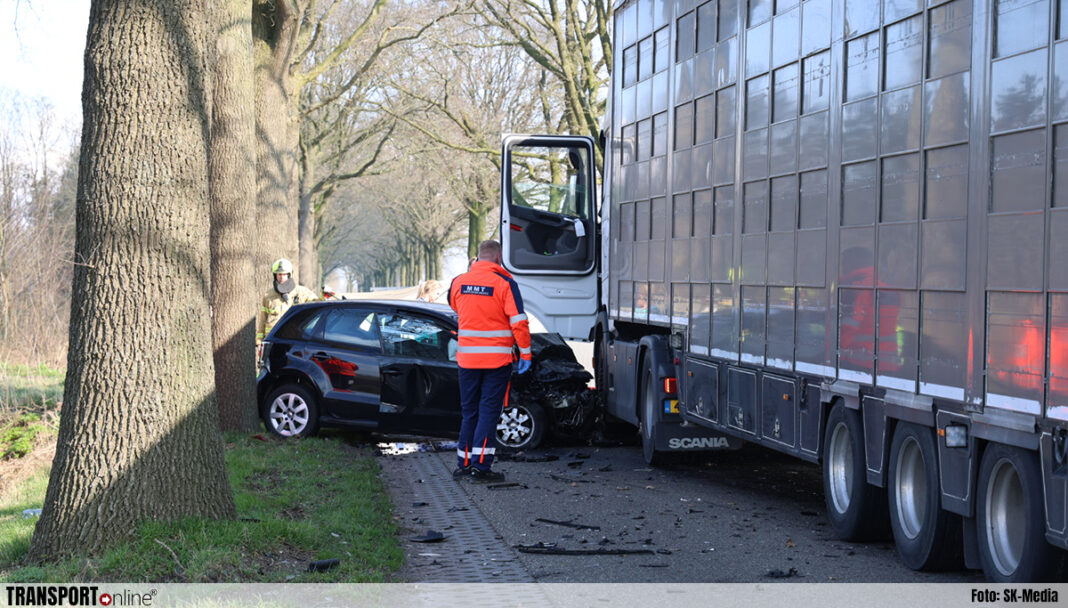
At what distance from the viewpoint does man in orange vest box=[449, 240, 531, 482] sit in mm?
9859

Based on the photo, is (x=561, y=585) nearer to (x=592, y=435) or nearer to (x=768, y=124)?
(x=768, y=124)

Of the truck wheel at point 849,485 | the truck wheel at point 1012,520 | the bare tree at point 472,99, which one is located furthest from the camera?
the bare tree at point 472,99

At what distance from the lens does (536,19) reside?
2559 centimetres

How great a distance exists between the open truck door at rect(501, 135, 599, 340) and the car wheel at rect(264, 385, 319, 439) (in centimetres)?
337

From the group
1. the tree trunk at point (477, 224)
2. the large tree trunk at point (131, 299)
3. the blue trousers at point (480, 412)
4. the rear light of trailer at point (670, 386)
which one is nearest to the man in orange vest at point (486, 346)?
the blue trousers at point (480, 412)

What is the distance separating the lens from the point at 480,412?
9.91m

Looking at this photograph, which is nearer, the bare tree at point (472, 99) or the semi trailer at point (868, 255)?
the semi trailer at point (868, 255)

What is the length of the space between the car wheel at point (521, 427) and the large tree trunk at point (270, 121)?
3.82m

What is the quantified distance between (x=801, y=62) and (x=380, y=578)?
4.60m

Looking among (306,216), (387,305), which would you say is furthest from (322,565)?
(306,216)

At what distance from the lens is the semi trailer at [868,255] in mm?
5543

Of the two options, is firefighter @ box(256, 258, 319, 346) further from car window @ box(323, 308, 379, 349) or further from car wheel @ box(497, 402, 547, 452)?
car wheel @ box(497, 402, 547, 452)

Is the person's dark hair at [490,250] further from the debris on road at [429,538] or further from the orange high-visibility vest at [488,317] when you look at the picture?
the debris on road at [429,538]

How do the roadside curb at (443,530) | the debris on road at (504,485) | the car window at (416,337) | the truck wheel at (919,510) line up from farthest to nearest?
1. the car window at (416,337)
2. the debris on road at (504,485)
3. the roadside curb at (443,530)
4. the truck wheel at (919,510)
